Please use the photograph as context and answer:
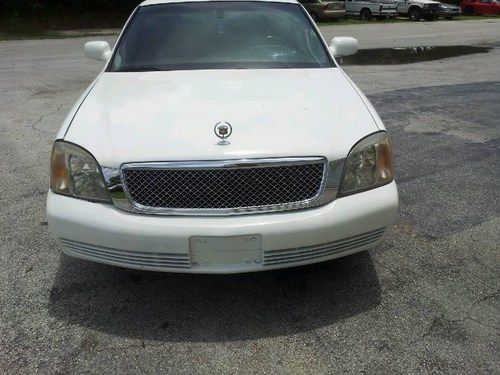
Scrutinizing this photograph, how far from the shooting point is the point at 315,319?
281cm

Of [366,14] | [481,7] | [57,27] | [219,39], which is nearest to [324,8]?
[366,14]

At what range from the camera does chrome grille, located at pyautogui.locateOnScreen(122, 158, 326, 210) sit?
2.61 meters

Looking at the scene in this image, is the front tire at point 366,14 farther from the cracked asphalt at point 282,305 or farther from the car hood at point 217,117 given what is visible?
the car hood at point 217,117

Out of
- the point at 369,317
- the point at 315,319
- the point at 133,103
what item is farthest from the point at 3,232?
the point at 369,317

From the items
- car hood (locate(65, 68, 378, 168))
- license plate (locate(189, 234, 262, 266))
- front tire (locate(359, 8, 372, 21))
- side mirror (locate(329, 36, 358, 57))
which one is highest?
car hood (locate(65, 68, 378, 168))

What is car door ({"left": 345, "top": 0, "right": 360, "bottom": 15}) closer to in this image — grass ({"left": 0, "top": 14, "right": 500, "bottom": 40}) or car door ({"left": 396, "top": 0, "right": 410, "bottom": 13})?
car door ({"left": 396, "top": 0, "right": 410, "bottom": 13})

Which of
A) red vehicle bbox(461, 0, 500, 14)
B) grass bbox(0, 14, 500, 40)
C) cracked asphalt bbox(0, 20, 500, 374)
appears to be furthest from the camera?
red vehicle bbox(461, 0, 500, 14)

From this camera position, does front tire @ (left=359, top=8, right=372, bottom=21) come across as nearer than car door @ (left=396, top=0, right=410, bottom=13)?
No

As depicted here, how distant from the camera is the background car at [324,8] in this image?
24922 mm

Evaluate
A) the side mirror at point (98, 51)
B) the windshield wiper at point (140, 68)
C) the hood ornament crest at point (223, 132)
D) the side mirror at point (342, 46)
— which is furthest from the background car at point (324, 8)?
the hood ornament crest at point (223, 132)

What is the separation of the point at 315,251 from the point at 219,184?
1.89 ft

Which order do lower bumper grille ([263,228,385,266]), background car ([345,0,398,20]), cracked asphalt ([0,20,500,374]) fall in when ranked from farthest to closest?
background car ([345,0,398,20]) < lower bumper grille ([263,228,385,266]) < cracked asphalt ([0,20,500,374])

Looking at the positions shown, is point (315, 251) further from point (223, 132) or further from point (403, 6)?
point (403, 6)

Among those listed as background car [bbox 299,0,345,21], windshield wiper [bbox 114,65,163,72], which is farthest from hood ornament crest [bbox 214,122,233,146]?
background car [bbox 299,0,345,21]
